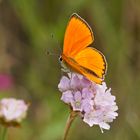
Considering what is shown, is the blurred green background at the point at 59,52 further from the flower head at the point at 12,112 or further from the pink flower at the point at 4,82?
the flower head at the point at 12,112

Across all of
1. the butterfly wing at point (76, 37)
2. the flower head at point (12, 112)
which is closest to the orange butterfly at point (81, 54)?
the butterfly wing at point (76, 37)

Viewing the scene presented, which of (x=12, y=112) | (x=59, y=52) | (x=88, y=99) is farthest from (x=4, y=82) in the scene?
(x=88, y=99)

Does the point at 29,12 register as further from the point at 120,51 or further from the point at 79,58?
the point at 79,58

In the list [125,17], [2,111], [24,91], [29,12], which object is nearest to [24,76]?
[24,91]

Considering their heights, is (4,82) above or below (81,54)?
above

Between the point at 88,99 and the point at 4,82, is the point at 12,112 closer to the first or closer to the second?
the point at 88,99

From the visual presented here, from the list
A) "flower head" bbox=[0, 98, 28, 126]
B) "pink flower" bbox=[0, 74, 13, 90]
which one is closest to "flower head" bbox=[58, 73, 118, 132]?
"flower head" bbox=[0, 98, 28, 126]

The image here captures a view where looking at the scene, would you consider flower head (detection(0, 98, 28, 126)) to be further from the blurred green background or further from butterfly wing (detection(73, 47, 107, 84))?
the blurred green background
